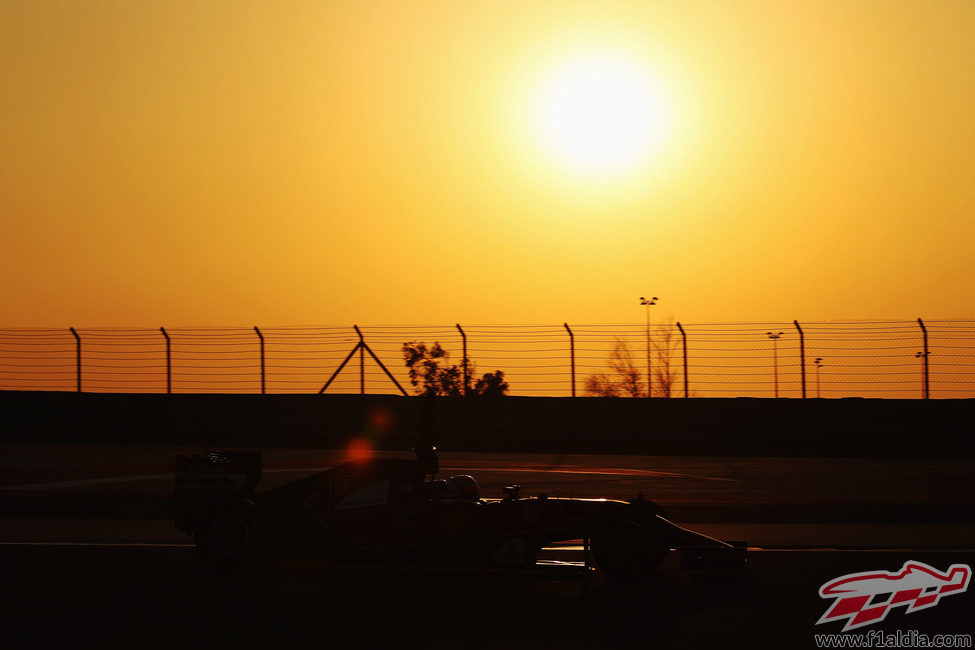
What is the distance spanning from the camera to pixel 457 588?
8.62 metres

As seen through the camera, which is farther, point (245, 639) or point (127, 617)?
point (127, 617)

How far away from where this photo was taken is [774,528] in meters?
12.3

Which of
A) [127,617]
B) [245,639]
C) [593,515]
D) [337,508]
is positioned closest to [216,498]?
[337,508]

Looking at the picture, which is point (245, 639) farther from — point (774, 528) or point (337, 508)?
point (774, 528)

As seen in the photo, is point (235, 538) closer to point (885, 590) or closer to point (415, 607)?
point (415, 607)

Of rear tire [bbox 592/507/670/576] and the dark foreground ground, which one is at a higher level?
rear tire [bbox 592/507/670/576]

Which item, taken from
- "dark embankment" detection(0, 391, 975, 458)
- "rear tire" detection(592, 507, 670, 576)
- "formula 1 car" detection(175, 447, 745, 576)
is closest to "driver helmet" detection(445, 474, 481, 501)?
"formula 1 car" detection(175, 447, 745, 576)

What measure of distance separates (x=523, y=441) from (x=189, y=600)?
15698 millimetres

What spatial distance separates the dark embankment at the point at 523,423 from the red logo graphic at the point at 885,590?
12475 mm

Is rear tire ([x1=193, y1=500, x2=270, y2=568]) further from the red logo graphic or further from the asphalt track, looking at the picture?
the red logo graphic

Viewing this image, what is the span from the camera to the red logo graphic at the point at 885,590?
7.78 meters

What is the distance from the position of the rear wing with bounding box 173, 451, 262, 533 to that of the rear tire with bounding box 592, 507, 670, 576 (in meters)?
2.94

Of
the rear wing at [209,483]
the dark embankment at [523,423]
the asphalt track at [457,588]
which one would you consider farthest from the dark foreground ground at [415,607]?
the dark embankment at [523,423]

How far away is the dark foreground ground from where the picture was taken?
22.9 ft
